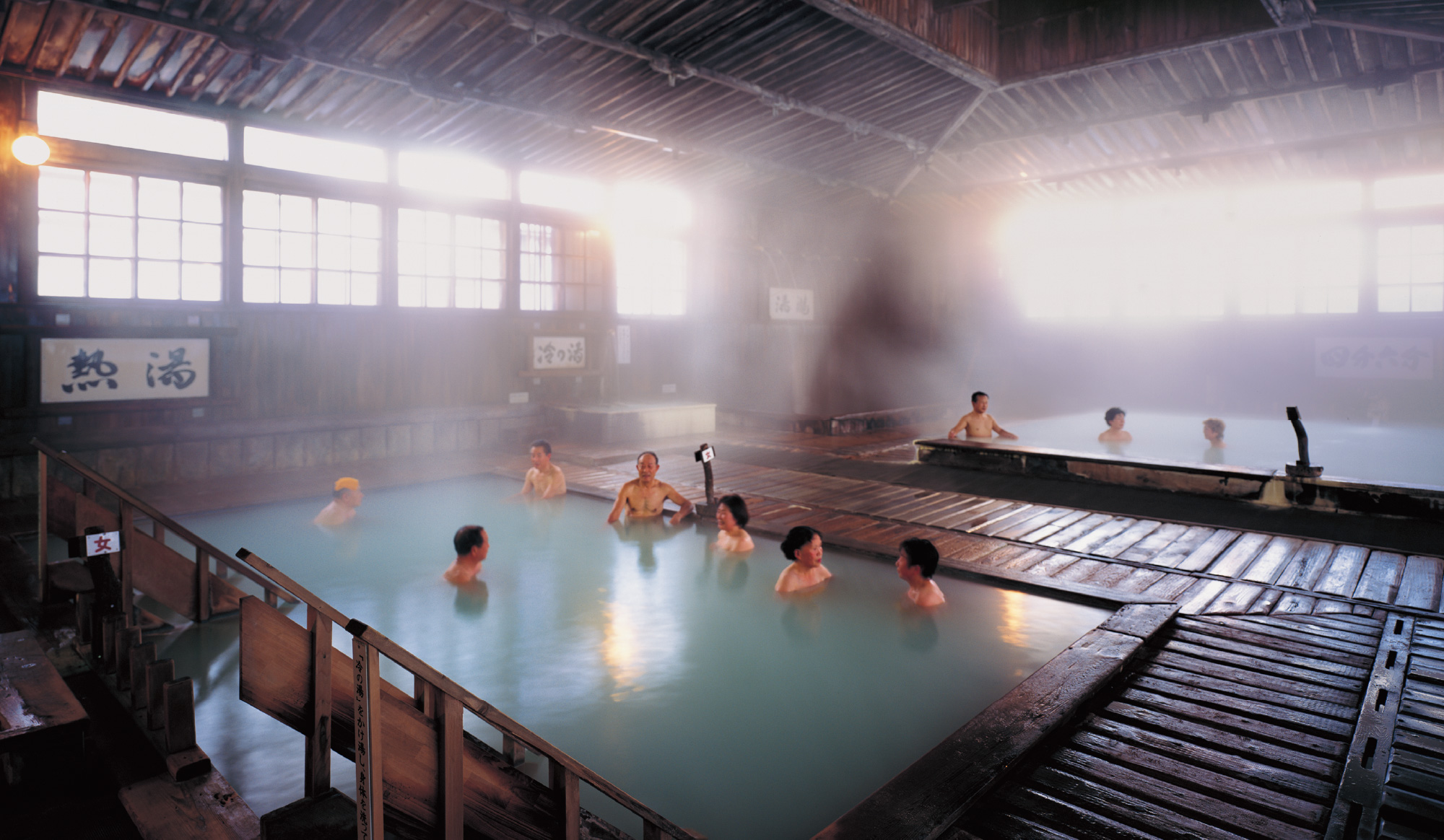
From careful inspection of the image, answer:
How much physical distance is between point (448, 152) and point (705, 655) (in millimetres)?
6917

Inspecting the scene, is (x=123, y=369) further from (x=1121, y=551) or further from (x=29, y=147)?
(x=1121, y=551)

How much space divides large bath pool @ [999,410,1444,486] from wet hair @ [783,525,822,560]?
5377mm

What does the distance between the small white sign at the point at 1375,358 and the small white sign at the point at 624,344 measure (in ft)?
35.4

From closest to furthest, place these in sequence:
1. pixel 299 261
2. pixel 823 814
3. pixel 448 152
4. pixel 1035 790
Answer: pixel 1035 790 < pixel 823 814 < pixel 299 261 < pixel 448 152

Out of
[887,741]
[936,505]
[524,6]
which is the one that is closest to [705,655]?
[887,741]

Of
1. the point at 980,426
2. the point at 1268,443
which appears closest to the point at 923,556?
the point at 980,426

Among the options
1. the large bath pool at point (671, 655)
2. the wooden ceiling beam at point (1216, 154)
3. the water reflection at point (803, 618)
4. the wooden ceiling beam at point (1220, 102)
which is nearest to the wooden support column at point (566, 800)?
the large bath pool at point (671, 655)

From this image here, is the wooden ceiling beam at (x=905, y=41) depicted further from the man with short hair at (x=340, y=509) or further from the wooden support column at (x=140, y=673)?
the wooden support column at (x=140, y=673)

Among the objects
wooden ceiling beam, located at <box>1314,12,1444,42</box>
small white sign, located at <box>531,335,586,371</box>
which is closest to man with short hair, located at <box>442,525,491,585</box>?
small white sign, located at <box>531,335,586,371</box>

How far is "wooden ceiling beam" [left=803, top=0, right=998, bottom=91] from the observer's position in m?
6.43

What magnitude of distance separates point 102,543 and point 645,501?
380 centimetres

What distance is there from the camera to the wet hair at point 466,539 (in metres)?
5.14

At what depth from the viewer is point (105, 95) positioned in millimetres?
6426

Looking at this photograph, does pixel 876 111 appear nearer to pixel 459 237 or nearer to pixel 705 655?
pixel 459 237
